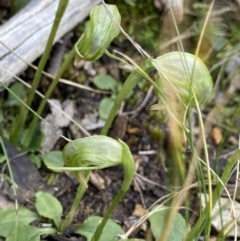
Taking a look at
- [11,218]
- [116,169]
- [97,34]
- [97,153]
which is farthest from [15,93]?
[97,153]

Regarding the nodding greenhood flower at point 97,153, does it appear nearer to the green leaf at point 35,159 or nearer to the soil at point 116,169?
the soil at point 116,169

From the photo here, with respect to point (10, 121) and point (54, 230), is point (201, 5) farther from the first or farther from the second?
point (54, 230)

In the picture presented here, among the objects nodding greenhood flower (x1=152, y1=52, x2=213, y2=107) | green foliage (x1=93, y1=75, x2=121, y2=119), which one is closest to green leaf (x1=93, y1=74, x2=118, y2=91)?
green foliage (x1=93, y1=75, x2=121, y2=119)

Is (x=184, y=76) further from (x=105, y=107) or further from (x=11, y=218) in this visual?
(x=105, y=107)

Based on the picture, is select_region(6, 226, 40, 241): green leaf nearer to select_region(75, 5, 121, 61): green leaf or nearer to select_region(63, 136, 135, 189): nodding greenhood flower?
select_region(63, 136, 135, 189): nodding greenhood flower

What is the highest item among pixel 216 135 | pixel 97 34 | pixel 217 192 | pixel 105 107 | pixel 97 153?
pixel 97 34

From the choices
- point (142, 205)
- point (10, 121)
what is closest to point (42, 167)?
point (10, 121)
